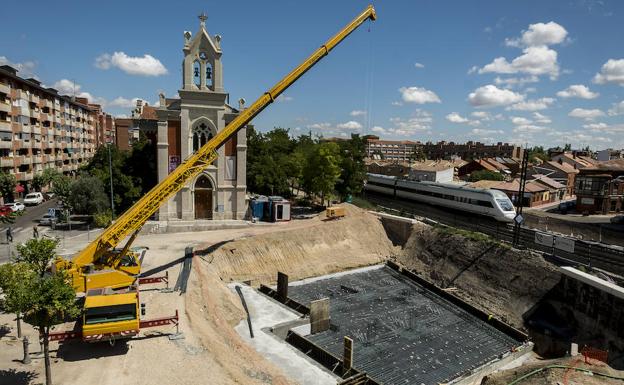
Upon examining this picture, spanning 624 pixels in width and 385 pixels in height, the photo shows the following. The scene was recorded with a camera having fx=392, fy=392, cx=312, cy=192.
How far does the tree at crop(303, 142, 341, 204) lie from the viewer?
43.6 meters

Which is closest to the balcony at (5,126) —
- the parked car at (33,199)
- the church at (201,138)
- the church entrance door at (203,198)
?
the parked car at (33,199)

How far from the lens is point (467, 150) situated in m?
158

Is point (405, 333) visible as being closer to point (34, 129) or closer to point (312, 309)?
point (312, 309)

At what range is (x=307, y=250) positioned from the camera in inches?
1366

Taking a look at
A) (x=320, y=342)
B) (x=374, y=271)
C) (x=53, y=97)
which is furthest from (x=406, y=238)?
(x=53, y=97)

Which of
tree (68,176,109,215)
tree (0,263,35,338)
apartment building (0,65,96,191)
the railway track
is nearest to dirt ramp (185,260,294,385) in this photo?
tree (0,263,35,338)

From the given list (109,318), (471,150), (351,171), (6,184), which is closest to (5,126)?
(6,184)

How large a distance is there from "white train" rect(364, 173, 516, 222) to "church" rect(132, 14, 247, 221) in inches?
934

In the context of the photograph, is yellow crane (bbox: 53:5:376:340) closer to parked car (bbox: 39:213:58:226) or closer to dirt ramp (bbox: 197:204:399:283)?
dirt ramp (bbox: 197:204:399:283)

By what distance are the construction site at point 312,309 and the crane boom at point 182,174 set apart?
2.8 inches

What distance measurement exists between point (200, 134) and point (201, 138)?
0.39m

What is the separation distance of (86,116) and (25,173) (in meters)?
32.3

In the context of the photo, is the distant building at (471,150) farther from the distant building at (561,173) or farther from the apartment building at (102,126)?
the apartment building at (102,126)

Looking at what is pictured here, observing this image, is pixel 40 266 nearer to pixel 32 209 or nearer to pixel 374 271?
pixel 374 271
